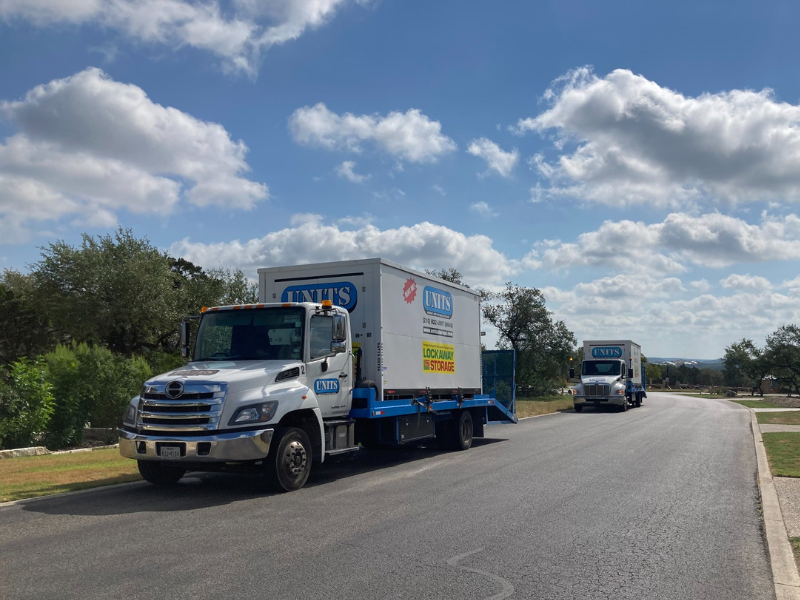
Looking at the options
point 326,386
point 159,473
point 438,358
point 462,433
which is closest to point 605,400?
point 462,433

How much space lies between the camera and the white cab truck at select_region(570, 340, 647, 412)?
1309 inches

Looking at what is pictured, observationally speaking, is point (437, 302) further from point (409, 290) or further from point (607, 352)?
point (607, 352)

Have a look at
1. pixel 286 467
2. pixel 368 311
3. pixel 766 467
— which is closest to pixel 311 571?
pixel 286 467

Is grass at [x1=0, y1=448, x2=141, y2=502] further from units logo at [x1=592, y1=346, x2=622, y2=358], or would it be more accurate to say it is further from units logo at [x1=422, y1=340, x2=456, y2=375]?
units logo at [x1=592, y1=346, x2=622, y2=358]

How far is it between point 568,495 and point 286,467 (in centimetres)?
383

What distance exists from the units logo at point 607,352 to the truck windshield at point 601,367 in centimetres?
65

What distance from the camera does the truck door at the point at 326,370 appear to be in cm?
1024

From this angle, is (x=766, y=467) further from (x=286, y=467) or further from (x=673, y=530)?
(x=286, y=467)

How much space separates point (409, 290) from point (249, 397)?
4.74m

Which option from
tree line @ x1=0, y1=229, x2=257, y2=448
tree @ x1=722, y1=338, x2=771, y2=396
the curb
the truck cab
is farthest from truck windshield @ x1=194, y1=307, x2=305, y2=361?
tree @ x1=722, y1=338, x2=771, y2=396

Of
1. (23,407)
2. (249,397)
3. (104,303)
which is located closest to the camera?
(249,397)

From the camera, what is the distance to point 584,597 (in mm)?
5098

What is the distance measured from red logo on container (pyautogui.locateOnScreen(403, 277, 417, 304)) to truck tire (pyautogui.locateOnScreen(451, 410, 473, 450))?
3.47 metres

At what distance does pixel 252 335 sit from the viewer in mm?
10344
